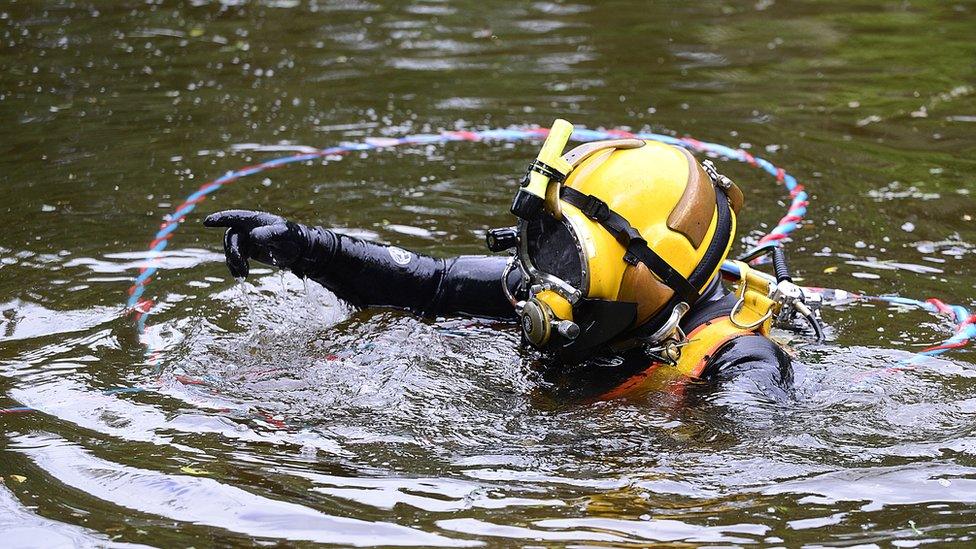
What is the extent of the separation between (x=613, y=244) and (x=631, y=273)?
110 millimetres

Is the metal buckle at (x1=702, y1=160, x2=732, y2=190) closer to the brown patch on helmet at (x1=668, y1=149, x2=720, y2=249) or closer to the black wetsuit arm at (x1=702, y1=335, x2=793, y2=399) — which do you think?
the brown patch on helmet at (x1=668, y1=149, x2=720, y2=249)

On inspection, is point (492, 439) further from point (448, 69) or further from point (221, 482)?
point (448, 69)

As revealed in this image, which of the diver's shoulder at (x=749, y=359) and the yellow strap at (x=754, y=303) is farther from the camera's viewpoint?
the yellow strap at (x=754, y=303)

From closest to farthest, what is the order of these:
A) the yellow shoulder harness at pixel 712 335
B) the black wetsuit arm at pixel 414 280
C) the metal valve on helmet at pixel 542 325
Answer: the metal valve on helmet at pixel 542 325, the yellow shoulder harness at pixel 712 335, the black wetsuit arm at pixel 414 280

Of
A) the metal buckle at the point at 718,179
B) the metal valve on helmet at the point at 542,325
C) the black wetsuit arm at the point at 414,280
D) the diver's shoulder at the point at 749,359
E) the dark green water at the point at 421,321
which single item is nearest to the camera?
the dark green water at the point at 421,321

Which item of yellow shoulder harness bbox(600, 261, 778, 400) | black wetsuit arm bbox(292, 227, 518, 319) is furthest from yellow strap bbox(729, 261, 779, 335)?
black wetsuit arm bbox(292, 227, 518, 319)

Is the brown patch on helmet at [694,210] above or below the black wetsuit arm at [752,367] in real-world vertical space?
above

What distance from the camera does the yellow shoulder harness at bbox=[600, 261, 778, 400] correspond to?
3.71 m

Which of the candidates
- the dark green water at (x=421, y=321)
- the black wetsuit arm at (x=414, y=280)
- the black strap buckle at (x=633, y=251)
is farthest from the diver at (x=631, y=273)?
the black wetsuit arm at (x=414, y=280)

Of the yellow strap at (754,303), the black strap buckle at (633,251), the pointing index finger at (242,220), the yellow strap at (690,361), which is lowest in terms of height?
the yellow strap at (690,361)

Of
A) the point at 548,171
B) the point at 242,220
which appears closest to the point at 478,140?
the point at 242,220

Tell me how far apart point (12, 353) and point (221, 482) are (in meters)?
1.47

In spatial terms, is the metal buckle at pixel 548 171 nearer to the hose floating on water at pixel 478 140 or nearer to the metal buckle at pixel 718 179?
the metal buckle at pixel 718 179

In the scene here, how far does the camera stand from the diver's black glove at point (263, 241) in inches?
156
